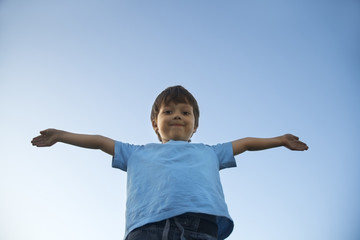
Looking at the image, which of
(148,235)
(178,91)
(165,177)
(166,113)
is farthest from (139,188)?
(178,91)

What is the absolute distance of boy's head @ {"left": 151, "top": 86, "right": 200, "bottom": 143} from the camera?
Answer: 10.5 ft

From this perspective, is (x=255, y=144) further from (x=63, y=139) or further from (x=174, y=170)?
(x=63, y=139)

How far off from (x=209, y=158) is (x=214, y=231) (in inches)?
26.6

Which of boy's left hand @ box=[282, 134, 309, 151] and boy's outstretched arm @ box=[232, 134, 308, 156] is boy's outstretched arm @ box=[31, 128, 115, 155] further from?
boy's left hand @ box=[282, 134, 309, 151]

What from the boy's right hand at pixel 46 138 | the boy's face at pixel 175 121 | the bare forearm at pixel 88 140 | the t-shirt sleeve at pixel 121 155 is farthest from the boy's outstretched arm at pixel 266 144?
the boy's right hand at pixel 46 138

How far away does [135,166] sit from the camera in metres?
2.85

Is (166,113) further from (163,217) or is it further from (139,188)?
(163,217)

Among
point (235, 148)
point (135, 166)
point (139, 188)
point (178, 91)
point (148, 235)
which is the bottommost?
point (148, 235)

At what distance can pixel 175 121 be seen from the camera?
3.20m

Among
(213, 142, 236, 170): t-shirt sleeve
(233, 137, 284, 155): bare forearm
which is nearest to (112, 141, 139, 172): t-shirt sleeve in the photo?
(213, 142, 236, 170): t-shirt sleeve

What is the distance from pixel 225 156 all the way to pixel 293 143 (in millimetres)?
707

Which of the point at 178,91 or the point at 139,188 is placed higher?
the point at 178,91

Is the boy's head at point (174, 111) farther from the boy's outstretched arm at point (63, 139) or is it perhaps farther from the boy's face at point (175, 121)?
the boy's outstretched arm at point (63, 139)

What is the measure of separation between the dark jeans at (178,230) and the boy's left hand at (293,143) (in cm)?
124
